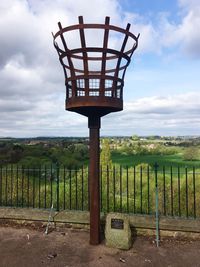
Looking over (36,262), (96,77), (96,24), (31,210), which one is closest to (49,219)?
(31,210)

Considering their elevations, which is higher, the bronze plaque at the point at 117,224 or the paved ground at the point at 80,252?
the bronze plaque at the point at 117,224

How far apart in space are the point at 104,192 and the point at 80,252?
71.9 ft

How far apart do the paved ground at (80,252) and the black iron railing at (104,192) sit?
0.96 m

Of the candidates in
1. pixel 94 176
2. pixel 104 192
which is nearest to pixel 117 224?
pixel 94 176

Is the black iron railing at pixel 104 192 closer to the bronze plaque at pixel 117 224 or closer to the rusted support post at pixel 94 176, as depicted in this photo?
the rusted support post at pixel 94 176

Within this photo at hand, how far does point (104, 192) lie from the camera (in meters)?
27.1

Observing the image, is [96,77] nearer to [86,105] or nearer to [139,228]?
[86,105]

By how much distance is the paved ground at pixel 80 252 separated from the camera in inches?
198

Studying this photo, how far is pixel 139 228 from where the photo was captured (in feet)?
20.4

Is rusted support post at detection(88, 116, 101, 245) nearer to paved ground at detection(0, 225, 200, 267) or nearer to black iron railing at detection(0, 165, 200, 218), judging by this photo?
paved ground at detection(0, 225, 200, 267)

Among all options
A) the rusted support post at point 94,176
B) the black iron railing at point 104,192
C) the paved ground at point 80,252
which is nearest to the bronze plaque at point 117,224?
the rusted support post at point 94,176

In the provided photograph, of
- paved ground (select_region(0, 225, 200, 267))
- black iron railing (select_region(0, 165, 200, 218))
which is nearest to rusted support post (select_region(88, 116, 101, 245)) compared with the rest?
paved ground (select_region(0, 225, 200, 267))

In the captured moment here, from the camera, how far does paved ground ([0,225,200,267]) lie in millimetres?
5023

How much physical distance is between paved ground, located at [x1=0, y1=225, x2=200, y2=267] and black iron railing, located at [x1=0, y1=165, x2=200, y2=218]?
0.96 m
